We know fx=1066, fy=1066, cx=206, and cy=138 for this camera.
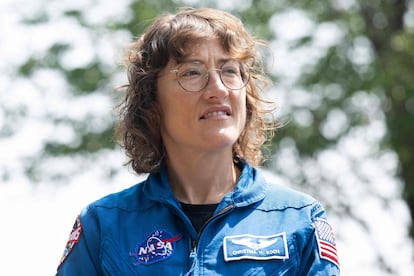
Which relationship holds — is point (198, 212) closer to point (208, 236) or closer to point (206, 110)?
point (208, 236)

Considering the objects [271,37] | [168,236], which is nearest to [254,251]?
[168,236]

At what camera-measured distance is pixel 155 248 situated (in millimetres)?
3477

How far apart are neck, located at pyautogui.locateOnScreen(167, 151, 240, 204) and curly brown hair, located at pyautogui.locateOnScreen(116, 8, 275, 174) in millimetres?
137

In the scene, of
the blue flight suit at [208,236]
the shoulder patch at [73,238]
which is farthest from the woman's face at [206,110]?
the shoulder patch at [73,238]

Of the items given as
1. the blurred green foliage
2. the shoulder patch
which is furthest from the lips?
the blurred green foliage

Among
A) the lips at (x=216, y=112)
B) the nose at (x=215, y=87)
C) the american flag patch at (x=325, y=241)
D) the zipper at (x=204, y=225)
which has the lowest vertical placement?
the american flag patch at (x=325, y=241)

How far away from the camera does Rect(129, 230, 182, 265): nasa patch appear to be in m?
3.46

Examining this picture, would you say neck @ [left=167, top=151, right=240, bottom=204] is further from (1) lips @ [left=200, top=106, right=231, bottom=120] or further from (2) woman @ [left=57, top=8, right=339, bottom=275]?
(1) lips @ [left=200, top=106, right=231, bottom=120]

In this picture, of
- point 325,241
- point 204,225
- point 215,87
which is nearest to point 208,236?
point 204,225

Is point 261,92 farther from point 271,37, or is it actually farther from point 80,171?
point 80,171

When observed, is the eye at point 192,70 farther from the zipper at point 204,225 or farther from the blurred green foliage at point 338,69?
the blurred green foliage at point 338,69

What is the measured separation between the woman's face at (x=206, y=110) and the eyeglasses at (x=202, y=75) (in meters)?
0.01

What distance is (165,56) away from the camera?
3.69 metres

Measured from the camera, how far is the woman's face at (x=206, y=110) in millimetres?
3520
